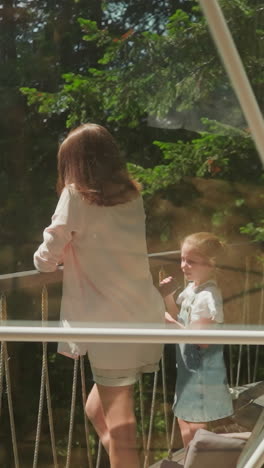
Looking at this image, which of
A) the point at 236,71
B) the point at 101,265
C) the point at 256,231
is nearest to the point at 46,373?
the point at 101,265

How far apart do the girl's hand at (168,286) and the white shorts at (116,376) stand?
0.23 meters

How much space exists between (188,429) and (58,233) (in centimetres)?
66

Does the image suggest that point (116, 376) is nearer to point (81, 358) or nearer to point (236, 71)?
point (81, 358)

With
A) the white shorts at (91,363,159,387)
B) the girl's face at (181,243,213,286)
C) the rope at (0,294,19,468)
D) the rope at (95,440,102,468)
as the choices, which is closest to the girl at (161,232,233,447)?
the girl's face at (181,243,213,286)

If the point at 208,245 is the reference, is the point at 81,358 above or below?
below

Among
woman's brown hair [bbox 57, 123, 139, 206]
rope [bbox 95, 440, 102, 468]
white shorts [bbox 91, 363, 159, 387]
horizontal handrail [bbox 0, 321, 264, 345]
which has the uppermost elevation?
woman's brown hair [bbox 57, 123, 139, 206]

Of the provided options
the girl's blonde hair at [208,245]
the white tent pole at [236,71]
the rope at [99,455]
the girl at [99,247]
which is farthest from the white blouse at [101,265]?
the white tent pole at [236,71]

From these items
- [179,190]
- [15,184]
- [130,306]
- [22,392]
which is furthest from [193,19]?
[22,392]

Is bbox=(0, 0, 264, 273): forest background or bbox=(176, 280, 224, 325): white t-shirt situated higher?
bbox=(0, 0, 264, 273): forest background

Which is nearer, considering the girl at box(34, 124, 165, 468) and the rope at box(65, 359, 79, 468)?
the girl at box(34, 124, 165, 468)

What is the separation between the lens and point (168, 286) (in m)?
2.14

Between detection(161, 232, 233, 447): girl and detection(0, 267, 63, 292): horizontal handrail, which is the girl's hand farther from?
detection(0, 267, 63, 292): horizontal handrail

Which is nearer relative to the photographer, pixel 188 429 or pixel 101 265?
pixel 101 265

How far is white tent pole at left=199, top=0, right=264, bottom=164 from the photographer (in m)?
2.10
